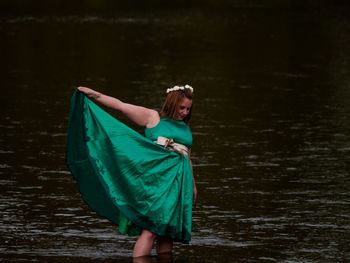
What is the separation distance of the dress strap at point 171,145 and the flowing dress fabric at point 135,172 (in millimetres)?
45

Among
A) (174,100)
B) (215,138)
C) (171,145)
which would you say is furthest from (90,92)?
(215,138)

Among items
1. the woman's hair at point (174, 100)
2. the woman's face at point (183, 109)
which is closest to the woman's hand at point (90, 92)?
the woman's hair at point (174, 100)

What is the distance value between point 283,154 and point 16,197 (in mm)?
4918

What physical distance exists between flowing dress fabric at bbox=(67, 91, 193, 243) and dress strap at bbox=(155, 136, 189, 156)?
0.05 meters

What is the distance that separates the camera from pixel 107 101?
7.91 meters

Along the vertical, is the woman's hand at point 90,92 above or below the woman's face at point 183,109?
above

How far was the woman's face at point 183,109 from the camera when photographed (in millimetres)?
8141

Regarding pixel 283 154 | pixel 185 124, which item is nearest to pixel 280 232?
pixel 185 124

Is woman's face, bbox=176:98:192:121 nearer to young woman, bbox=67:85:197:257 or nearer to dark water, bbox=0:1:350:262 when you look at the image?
young woman, bbox=67:85:197:257

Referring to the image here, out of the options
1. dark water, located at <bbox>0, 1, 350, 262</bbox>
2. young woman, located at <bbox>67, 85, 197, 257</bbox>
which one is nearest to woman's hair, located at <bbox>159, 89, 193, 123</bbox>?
young woman, located at <bbox>67, 85, 197, 257</bbox>

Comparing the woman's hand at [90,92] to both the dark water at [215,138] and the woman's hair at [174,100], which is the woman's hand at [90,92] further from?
the dark water at [215,138]

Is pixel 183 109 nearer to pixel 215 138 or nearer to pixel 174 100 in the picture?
pixel 174 100

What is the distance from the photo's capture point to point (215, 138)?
15.9 metres

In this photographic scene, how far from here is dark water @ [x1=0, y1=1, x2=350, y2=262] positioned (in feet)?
30.6
